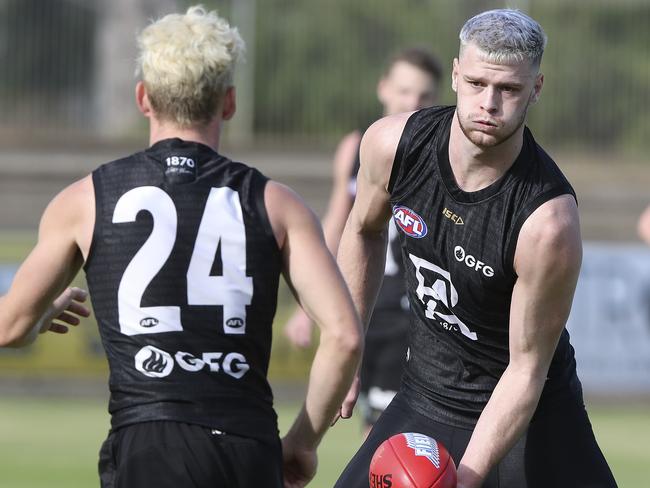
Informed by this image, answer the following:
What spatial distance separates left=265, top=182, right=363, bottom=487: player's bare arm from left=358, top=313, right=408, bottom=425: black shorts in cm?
385

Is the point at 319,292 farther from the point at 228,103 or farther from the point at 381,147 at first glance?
the point at 381,147

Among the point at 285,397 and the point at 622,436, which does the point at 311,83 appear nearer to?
the point at 285,397

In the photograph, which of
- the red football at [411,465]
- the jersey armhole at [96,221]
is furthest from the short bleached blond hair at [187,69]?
the red football at [411,465]

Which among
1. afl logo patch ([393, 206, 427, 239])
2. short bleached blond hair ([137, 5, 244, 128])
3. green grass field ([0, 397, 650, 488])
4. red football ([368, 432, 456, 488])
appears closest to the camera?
short bleached blond hair ([137, 5, 244, 128])

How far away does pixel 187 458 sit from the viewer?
3.76 m

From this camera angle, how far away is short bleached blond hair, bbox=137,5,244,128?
3924 mm

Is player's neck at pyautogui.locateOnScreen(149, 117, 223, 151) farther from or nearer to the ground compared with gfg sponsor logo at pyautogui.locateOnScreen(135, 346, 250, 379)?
farther from the ground

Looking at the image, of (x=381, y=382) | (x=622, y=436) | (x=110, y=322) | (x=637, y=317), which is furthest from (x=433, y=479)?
(x=637, y=317)

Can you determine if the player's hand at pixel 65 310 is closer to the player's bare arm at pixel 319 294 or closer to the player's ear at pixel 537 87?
the player's bare arm at pixel 319 294

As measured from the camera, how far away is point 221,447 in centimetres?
379

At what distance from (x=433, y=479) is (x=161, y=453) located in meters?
0.92

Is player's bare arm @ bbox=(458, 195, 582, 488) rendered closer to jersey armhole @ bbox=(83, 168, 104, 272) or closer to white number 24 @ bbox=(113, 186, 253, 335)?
white number 24 @ bbox=(113, 186, 253, 335)

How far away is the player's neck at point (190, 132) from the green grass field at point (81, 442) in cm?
534

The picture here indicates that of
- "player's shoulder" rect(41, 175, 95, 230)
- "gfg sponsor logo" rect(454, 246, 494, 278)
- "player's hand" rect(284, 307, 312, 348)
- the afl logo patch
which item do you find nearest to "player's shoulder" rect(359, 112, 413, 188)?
the afl logo patch
